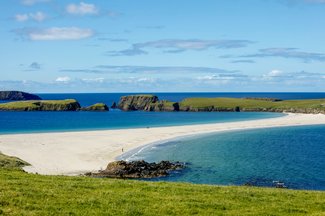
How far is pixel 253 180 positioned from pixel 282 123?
96728mm

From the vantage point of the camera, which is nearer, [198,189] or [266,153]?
[198,189]

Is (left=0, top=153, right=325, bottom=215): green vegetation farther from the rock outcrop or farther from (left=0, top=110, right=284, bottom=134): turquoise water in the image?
(left=0, top=110, right=284, bottom=134): turquoise water

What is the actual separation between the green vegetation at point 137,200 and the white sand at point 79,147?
32.8m

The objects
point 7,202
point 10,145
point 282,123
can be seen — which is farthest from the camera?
point 282,123

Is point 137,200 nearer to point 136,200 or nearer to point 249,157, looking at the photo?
point 136,200

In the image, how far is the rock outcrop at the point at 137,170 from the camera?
5331cm

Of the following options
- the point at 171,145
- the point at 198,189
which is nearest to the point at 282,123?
the point at 171,145

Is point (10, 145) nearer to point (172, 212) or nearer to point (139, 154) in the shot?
point (139, 154)

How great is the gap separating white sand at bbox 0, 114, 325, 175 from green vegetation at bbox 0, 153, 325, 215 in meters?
32.8

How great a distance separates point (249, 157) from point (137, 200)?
53.3 metres

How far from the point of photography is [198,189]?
78.3ft

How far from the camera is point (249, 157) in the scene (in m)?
70.6

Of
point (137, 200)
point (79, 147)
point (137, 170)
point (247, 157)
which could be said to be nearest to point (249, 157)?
point (247, 157)

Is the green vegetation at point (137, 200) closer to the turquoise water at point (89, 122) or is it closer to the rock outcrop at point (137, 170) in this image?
the rock outcrop at point (137, 170)
